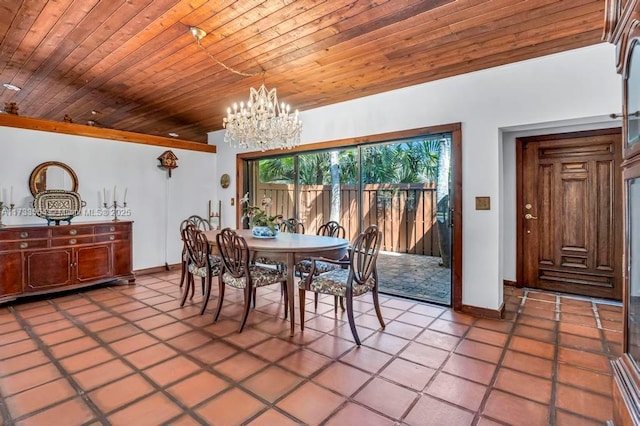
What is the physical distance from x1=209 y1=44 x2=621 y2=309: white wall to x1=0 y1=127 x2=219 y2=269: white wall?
3.53m

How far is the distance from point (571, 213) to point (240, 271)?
390 centimetres

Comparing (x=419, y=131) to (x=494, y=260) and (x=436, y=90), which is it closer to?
(x=436, y=90)

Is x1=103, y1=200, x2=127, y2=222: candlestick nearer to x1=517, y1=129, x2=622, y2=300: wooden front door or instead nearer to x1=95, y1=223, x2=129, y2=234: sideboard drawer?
x1=95, y1=223, x2=129, y2=234: sideboard drawer

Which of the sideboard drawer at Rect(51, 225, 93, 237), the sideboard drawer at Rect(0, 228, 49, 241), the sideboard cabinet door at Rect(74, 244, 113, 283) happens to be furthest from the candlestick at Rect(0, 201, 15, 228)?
the sideboard cabinet door at Rect(74, 244, 113, 283)

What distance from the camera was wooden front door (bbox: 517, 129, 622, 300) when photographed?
3.59 m

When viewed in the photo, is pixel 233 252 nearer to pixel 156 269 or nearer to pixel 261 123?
pixel 261 123

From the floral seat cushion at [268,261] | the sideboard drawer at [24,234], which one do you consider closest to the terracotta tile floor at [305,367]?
the floral seat cushion at [268,261]

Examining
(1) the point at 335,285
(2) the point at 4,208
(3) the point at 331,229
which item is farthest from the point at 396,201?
(2) the point at 4,208

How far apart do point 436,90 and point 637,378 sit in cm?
307

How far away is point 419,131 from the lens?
11.9 feet

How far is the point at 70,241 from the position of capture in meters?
3.86

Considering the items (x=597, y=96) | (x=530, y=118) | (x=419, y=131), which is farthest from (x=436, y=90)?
(x=597, y=96)

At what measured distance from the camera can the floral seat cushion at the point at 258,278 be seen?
117 inches

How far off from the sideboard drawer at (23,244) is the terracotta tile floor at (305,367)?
2.22 ft
